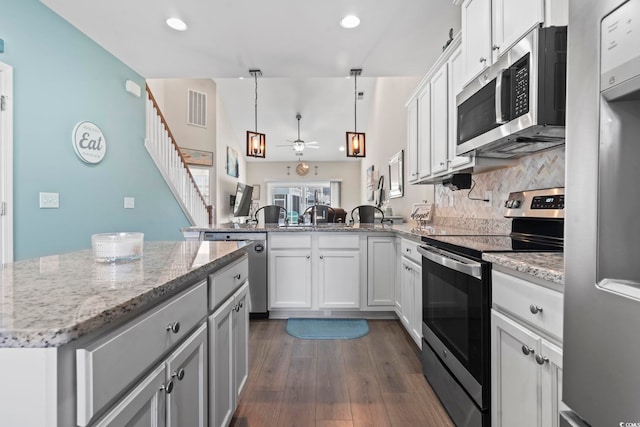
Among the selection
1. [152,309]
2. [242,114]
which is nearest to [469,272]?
[152,309]

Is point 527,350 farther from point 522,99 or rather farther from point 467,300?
point 522,99

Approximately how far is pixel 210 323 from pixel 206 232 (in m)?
2.08

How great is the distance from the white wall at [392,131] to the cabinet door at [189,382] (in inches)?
116

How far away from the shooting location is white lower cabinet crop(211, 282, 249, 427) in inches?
46.9

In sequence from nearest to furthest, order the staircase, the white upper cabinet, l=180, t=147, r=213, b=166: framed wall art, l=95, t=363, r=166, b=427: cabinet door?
l=95, t=363, r=166, b=427: cabinet door → the white upper cabinet → the staircase → l=180, t=147, r=213, b=166: framed wall art

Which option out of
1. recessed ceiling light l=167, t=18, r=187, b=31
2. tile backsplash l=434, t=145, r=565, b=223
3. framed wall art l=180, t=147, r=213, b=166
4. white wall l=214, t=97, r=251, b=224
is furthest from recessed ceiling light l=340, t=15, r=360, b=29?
white wall l=214, t=97, r=251, b=224

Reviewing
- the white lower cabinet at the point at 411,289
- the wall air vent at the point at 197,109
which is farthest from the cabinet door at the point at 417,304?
the wall air vent at the point at 197,109

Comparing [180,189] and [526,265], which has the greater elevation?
[180,189]

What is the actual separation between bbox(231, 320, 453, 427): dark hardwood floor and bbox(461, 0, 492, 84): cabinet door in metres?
1.97

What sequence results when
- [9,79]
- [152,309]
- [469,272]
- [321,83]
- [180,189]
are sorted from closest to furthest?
[152,309], [469,272], [9,79], [180,189], [321,83]

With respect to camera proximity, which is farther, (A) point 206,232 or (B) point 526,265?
(A) point 206,232

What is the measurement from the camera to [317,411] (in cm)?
170

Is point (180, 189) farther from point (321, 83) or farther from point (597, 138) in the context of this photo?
point (597, 138)

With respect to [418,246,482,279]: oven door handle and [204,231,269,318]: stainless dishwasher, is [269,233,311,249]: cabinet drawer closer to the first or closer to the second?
[204,231,269,318]: stainless dishwasher
